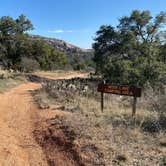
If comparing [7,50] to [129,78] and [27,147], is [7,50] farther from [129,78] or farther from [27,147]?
[27,147]

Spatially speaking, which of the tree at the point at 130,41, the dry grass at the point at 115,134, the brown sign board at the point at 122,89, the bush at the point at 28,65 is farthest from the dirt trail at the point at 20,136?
the bush at the point at 28,65

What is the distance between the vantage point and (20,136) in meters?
8.95

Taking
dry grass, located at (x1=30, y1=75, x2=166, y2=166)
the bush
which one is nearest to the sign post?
dry grass, located at (x1=30, y1=75, x2=166, y2=166)

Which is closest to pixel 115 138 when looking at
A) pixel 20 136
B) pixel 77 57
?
pixel 20 136

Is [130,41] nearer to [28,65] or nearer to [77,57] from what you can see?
[28,65]

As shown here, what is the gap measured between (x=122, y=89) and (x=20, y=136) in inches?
164

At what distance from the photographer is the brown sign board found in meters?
11.0

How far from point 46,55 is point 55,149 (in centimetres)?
4714

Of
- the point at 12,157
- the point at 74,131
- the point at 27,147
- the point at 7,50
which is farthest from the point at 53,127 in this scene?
the point at 7,50

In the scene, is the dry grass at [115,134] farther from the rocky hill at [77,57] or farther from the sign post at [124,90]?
the rocky hill at [77,57]

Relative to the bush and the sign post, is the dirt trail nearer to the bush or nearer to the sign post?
the sign post

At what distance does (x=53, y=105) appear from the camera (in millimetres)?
14062

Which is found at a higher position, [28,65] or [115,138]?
[28,65]

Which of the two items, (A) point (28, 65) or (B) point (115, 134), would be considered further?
(A) point (28, 65)
